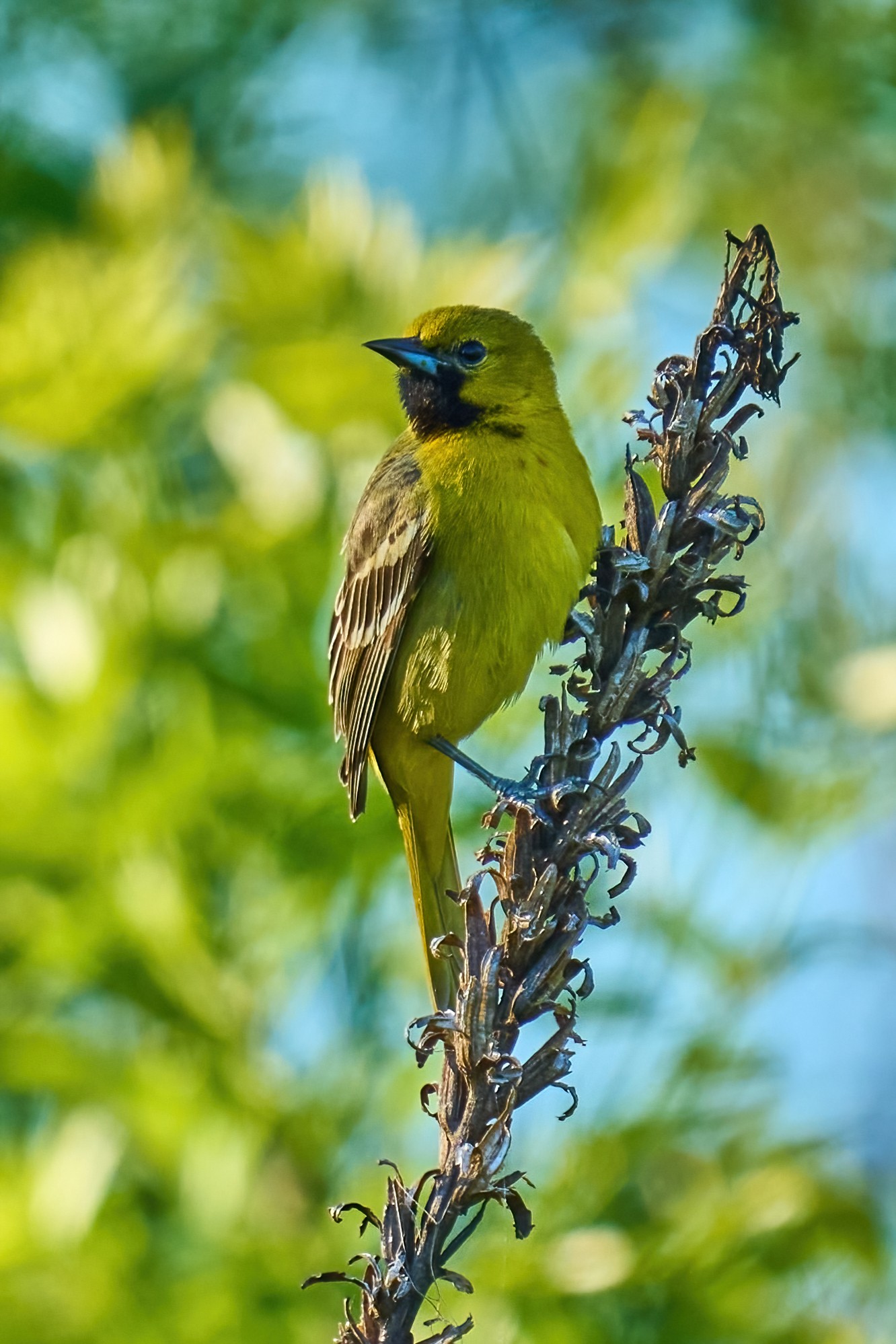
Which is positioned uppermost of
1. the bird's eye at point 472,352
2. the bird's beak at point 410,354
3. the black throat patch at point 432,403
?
the bird's eye at point 472,352

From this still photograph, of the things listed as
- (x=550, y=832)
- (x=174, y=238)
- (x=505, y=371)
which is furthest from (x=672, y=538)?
(x=174, y=238)

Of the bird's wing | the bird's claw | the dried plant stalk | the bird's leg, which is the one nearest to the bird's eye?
the bird's wing

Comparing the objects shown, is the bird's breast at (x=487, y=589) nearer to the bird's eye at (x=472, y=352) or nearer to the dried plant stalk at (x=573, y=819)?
the bird's eye at (x=472, y=352)

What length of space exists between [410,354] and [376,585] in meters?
0.58

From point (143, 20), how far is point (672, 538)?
12.6 ft

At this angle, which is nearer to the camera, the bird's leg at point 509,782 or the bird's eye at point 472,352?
the bird's leg at point 509,782

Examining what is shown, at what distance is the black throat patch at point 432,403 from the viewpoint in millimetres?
4098

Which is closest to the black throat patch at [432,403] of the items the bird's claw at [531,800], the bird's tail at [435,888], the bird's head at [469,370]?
the bird's head at [469,370]

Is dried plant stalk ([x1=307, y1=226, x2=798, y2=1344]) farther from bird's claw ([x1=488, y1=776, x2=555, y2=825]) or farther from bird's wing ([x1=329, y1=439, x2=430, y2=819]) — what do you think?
bird's wing ([x1=329, y1=439, x2=430, y2=819])

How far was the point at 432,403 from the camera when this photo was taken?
162 inches

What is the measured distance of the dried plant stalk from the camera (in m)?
1.88

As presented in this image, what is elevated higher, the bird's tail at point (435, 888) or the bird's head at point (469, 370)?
the bird's head at point (469, 370)

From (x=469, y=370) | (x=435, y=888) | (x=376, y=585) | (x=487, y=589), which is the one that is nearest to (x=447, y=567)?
(x=487, y=589)

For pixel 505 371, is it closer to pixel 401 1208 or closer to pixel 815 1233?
pixel 815 1233
